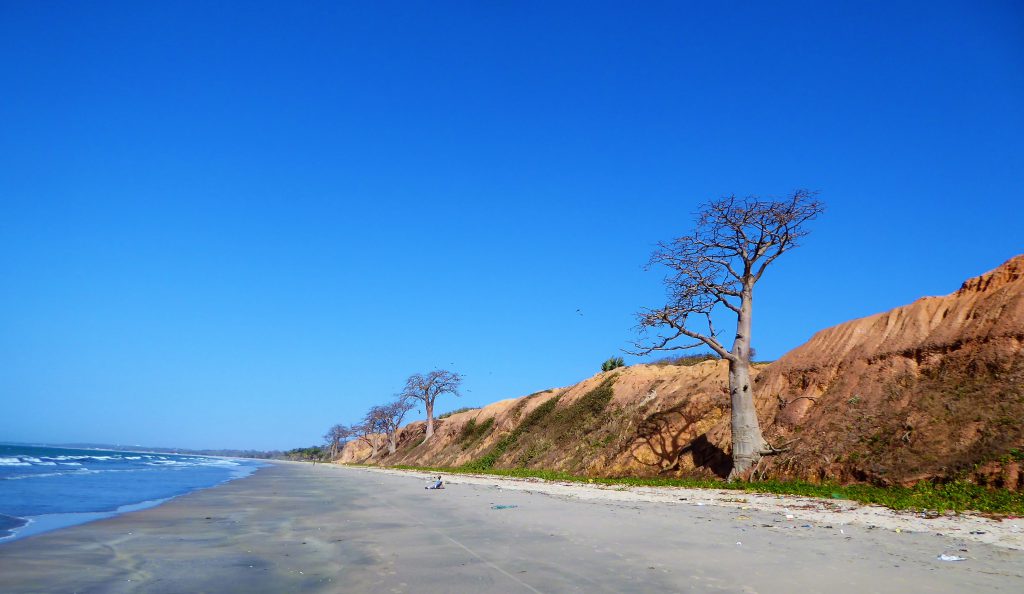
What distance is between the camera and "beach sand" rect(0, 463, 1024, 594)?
5883 mm

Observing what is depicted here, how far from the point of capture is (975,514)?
1025 cm

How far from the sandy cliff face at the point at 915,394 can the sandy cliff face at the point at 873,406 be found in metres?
0.04

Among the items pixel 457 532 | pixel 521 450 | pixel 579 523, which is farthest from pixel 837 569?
pixel 521 450

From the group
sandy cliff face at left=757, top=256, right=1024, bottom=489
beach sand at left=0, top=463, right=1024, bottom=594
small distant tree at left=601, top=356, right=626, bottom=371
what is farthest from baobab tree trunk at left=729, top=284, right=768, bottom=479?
small distant tree at left=601, top=356, right=626, bottom=371

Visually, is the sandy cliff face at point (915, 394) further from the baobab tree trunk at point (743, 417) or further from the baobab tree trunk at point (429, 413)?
the baobab tree trunk at point (429, 413)

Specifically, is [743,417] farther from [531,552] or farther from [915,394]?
[531,552]

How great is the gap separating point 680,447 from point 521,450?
16999 millimetres

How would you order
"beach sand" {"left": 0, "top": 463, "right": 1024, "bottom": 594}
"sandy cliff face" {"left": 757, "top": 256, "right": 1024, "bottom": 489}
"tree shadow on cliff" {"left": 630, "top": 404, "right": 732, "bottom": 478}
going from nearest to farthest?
"beach sand" {"left": 0, "top": 463, "right": 1024, "bottom": 594}, "sandy cliff face" {"left": 757, "top": 256, "right": 1024, "bottom": 489}, "tree shadow on cliff" {"left": 630, "top": 404, "right": 732, "bottom": 478}

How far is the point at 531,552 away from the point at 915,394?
53.7 ft

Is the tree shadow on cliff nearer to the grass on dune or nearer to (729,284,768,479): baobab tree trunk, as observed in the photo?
(729,284,768,479): baobab tree trunk

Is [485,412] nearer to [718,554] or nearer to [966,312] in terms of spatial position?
[966,312]

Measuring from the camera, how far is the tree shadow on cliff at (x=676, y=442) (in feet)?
76.2

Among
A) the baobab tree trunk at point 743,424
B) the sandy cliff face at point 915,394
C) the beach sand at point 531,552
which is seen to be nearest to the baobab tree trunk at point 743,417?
the baobab tree trunk at point 743,424

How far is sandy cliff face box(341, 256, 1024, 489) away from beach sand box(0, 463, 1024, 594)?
4606 mm
